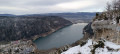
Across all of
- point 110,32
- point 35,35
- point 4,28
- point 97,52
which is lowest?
point 35,35

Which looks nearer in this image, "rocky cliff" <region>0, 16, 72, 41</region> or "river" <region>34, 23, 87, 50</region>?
"river" <region>34, 23, 87, 50</region>

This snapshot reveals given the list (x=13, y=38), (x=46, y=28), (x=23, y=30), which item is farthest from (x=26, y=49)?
(x=46, y=28)

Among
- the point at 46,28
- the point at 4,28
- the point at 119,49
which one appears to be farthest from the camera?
the point at 46,28

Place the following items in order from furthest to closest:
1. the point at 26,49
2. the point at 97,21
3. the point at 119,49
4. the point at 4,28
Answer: the point at 4,28, the point at 26,49, the point at 97,21, the point at 119,49

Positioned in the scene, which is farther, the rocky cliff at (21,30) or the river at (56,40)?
the rocky cliff at (21,30)

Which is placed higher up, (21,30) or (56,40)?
(21,30)

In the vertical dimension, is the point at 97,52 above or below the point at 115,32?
below

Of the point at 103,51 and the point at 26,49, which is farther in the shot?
the point at 26,49

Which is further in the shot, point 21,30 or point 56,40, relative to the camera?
point 21,30

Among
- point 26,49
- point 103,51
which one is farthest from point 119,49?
point 26,49

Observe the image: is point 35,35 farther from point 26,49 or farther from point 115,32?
point 115,32
